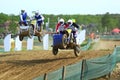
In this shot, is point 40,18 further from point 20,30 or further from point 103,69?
point 103,69

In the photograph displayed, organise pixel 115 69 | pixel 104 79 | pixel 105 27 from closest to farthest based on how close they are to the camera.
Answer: pixel 104 79
pixel 115 69
pixel 105 27

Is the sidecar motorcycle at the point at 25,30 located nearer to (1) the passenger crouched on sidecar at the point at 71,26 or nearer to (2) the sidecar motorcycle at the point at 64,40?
(2) the sidecar motorcycle at the point at 64,40

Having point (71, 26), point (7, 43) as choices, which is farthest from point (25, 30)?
point (7, 43)

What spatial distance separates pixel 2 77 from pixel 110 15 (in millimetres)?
116518

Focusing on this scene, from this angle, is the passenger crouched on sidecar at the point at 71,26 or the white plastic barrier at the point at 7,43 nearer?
the passenger crouched on sidecar at the point at 71,26

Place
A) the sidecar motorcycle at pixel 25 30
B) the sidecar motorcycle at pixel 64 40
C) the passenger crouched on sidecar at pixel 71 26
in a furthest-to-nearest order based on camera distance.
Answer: the sidecar motorcycle at pixel 25 30
the passenger crouched on sidecar at pixel 71 26
the sidecar motorcycle at pixel 64 40

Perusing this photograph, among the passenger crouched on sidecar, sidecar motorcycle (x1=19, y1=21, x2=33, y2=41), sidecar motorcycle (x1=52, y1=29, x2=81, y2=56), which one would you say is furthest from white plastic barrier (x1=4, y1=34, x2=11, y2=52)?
the passenger crouched on sidecar

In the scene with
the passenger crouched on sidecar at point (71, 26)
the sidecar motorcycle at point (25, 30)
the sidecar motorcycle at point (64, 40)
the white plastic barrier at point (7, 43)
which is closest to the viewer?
the sidecar motorcycle at point (64, 40)

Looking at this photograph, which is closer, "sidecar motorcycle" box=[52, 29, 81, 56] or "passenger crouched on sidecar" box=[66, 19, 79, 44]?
"sidecar motorcycle" box=[52, 29, 81, 56]

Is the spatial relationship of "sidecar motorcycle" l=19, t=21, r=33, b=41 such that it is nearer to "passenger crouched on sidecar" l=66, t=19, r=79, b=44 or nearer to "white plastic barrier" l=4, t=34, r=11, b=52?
"passenger crouched on sidecar" l=66, t=19, r=79, b=44

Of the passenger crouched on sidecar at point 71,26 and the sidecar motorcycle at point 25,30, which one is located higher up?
the passenger crouched on sidecar at point 71,26

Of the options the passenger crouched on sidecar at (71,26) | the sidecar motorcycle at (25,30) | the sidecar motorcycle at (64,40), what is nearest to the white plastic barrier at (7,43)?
the sidecar motorcycle at (25,30)

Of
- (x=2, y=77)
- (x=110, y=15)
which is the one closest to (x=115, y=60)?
(x=2, y=77)

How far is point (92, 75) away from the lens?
51.2 feet
